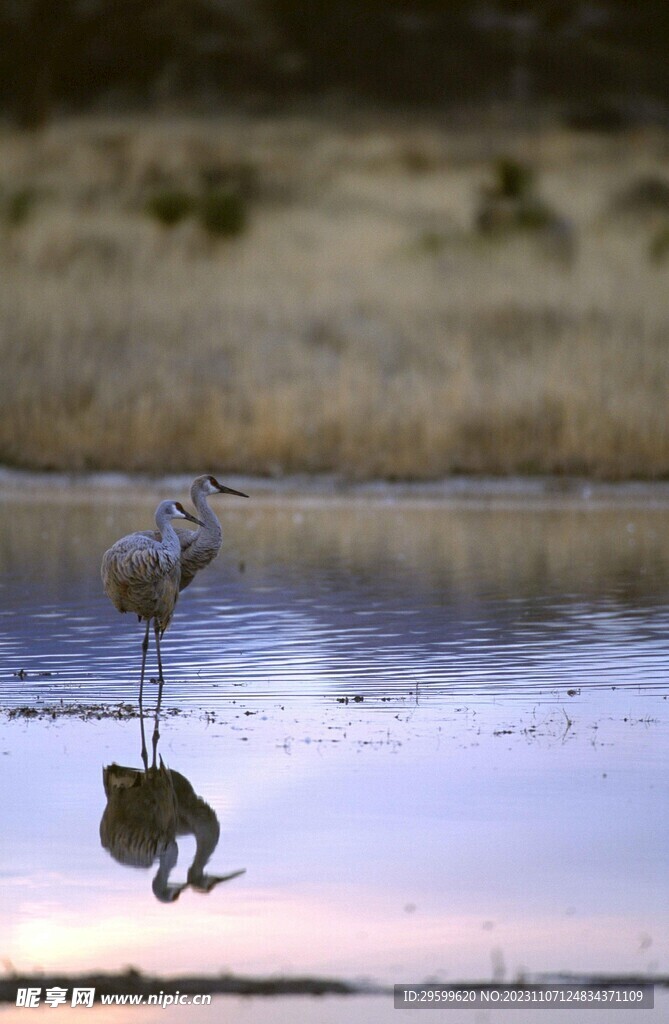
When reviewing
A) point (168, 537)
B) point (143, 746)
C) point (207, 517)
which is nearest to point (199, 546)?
point (207, 517)

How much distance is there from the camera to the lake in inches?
249

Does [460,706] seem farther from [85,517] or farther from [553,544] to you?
[85,517]

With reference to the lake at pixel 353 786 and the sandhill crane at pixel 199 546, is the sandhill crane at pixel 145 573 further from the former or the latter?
the sandhill crane at pixel 199 546

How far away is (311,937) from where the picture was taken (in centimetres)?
639

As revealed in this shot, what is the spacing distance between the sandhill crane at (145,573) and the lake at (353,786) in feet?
2.03

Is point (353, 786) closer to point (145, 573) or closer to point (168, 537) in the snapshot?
point (145, 573)

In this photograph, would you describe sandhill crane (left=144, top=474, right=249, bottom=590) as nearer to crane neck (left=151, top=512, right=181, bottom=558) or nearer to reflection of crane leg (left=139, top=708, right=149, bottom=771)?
crane neck (left=151, top=512, right=181, bottom=558)

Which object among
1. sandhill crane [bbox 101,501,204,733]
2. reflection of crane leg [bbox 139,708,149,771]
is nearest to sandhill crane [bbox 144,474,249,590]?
sandhill crane [bbox 101,501,204,733]

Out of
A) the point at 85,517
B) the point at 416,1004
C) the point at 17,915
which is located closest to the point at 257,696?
the point at 17,915

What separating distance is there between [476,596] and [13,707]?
10716mm

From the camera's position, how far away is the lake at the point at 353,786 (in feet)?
20.8

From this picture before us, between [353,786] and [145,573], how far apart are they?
12.5ft

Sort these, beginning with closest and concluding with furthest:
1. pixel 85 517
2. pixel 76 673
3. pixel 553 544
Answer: pixel 76 673 → pixel 553 544 → pixel 85 517

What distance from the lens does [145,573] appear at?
12398 millimetres
